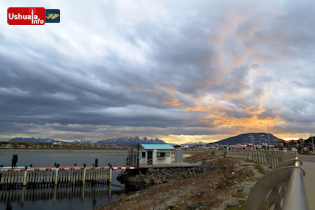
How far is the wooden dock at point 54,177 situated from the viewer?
33469 millimetres

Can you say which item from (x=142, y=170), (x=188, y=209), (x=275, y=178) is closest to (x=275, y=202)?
(x=275, y=178)

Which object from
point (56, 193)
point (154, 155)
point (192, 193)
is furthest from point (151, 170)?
point (192, 193)

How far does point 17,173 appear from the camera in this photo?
112 feet

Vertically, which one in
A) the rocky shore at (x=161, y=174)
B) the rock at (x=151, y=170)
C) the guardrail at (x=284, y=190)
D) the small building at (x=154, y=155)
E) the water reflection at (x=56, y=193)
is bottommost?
the water reflection at (x=56, y=193)

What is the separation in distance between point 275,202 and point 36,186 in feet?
129

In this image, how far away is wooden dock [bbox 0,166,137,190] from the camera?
3347cm

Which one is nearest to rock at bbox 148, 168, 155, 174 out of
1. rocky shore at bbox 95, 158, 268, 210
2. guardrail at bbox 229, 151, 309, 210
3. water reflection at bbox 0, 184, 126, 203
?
rocky shore at bbox 95, 158, 268, 210

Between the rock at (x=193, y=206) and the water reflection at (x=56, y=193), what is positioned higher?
the rock at (x=193, y=206)

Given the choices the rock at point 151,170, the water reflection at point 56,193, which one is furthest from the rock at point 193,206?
the rock at point 151,170

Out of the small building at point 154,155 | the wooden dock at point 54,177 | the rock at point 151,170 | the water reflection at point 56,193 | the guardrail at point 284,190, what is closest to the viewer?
the guardrail at point 284,190

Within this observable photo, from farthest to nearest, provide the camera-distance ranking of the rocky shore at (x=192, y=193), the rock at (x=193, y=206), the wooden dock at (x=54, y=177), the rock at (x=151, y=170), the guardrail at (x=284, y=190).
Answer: the rock at (x=151, y=170)
the wooden dock at (x=54, y=177)
the rocky shore at (x=192, y=193)
the rock at (x=193, y=206)
the guardrail at (x=284, y=190)

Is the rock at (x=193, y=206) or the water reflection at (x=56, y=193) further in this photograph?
the water reflection at (x=56, y=193)

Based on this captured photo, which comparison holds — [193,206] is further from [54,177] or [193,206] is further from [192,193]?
[54,177]

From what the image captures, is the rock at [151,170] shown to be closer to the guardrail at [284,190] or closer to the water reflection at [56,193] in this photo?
the water reflection at [56,193]
